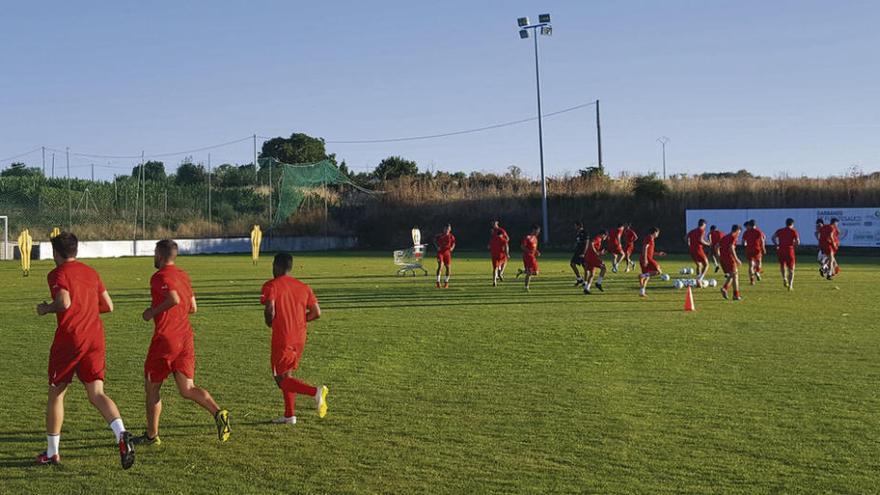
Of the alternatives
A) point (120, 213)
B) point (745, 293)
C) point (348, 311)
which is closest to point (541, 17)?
point (120, 213)

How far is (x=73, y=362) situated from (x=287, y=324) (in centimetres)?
190

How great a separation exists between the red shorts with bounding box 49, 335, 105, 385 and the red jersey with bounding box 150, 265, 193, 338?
53 cm

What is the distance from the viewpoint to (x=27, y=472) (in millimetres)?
6926

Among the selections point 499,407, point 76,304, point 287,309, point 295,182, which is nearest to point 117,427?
point 76,304

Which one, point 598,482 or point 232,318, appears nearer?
point 598,482

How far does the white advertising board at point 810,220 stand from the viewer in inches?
1802

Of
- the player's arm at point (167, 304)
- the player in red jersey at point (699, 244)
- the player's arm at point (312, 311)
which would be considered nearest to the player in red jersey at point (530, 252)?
the player in red jersey at point (699, 244)

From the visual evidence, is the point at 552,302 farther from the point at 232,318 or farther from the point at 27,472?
the point at 27,472

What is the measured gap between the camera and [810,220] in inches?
1874

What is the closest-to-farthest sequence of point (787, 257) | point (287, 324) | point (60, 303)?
A: point (60, 303), point (287, 324), point (787, 257)

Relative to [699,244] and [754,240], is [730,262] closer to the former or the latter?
[754,240]

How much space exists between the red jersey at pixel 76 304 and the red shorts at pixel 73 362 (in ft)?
0.16

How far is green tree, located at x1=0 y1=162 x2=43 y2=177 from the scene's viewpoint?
56.8 m

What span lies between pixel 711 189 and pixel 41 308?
54364mm
